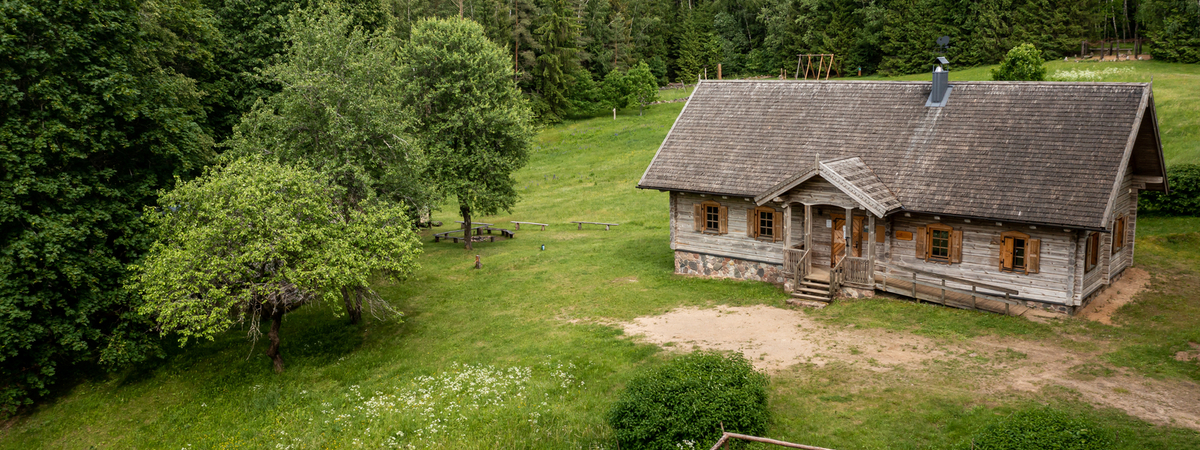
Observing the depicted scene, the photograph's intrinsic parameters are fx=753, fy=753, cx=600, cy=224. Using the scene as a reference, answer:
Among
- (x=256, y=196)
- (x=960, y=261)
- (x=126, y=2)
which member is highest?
(x=126, y=2)

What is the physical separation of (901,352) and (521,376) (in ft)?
32.4

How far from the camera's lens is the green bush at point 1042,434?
12375 mm

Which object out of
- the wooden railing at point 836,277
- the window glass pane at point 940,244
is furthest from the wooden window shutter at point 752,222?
the window glass pane at point 940,244

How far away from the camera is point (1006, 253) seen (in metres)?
22.1

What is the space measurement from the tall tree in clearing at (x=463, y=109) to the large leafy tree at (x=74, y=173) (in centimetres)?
1103

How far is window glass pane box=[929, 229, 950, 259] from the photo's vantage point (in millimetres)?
23359

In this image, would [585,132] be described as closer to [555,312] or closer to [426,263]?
[426,263]

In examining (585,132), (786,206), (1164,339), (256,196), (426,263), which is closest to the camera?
(1164,339)

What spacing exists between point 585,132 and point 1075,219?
170ft

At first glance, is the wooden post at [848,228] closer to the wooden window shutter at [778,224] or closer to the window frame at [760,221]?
the wooden window shutter at [778,224]

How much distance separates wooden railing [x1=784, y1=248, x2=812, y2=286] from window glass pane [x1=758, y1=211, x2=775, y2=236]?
5.00 ft

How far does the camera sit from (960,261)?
907 inches

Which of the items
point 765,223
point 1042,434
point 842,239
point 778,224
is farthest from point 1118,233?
point 1042,434

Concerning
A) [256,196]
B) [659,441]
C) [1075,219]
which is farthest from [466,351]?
[1075,219]
